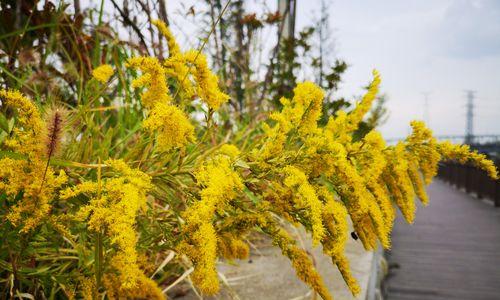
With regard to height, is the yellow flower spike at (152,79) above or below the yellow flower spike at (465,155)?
above

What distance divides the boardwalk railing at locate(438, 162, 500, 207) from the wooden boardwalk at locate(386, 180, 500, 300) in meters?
1.06

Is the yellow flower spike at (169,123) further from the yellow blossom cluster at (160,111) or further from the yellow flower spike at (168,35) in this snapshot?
the yellow flower spike at (168,35)

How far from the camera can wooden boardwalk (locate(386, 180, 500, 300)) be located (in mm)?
4039

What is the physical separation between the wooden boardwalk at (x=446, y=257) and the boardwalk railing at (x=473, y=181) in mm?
1059

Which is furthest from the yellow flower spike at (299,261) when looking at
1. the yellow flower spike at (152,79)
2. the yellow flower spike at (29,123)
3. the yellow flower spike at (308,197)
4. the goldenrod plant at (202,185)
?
the yellow flower spike at (29,123)

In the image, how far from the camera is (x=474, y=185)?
11.5 meters

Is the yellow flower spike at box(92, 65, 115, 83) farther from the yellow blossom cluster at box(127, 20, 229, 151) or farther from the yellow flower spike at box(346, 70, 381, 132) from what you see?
the yellow flower spike at box(346, 70, 381, 132)

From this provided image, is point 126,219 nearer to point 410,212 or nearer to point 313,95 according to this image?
point 313,95

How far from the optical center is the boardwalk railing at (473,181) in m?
9.69

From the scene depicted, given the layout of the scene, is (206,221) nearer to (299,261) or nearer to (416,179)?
(299,261)

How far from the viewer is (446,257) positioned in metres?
5.21

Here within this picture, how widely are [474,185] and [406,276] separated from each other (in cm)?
818

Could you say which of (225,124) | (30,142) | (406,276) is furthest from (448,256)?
(30,142)

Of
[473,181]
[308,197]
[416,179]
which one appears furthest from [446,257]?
[473,181]
